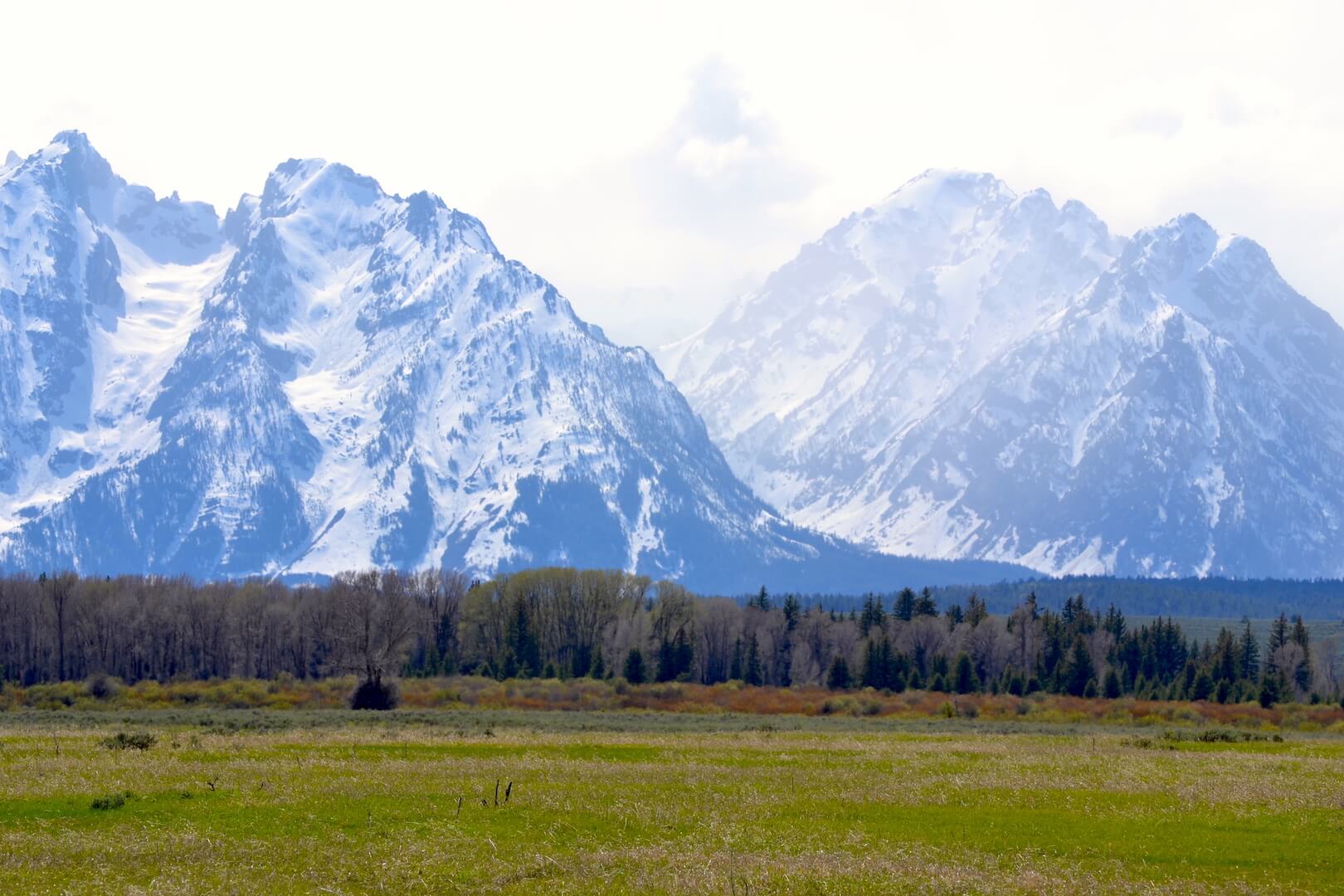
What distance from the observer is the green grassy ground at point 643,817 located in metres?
31.9

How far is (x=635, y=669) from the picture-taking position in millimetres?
152000

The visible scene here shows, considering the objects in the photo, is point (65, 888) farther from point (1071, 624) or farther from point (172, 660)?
point (1071, 624)

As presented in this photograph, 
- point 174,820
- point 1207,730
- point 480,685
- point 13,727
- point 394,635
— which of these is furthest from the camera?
point 394,635

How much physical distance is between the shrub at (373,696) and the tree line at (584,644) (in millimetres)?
40760

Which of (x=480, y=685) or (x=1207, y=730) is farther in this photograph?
(x=480, y=685)

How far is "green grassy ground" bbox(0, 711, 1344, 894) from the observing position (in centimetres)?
3186

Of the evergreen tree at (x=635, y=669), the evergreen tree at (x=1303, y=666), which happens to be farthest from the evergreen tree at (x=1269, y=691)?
the evergreen tree at (x=635, y=669)

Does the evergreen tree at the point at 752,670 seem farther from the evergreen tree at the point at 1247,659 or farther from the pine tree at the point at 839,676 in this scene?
the evergreen tree at the point at 1247,659

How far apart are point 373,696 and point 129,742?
4697cm

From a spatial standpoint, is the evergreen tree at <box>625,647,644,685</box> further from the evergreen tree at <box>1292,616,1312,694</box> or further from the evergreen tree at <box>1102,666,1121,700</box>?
the evergreen tree at <box>1292,616,1312,694</box>

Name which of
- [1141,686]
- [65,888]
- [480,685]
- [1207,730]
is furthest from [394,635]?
[65,888]

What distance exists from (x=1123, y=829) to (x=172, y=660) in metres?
150

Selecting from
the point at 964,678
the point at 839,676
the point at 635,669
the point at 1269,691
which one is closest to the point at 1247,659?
the point at 1269,691

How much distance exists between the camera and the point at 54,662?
16600 centimetres
